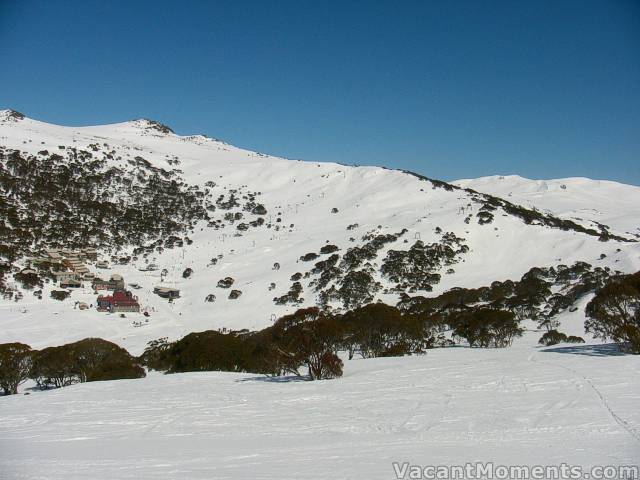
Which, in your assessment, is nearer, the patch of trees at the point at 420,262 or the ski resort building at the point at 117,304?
the ski resort building at the point at 117,304

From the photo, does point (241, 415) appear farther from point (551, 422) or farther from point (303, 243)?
point (303, 243)

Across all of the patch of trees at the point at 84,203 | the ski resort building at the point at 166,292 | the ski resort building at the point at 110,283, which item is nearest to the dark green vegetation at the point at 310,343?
the ski resort building at the point at 166,292

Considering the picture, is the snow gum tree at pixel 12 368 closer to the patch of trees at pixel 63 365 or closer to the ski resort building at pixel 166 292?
the patch of trees at pixel 63 365

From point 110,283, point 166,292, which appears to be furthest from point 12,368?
point 110,283

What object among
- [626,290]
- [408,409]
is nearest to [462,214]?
[626,290]

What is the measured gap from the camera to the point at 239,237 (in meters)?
94.2

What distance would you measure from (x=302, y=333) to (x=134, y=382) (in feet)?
28.2

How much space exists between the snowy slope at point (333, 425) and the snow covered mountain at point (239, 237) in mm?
31516

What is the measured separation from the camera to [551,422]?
10.5 m

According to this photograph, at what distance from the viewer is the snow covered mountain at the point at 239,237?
59656 millimetres

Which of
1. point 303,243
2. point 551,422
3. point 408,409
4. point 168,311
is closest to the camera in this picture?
point 551,422

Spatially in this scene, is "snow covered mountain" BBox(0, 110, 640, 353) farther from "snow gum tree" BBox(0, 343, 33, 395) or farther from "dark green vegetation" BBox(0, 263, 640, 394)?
"snow gum tree" BBox(0, 343, 33, 395)

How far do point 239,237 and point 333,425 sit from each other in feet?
278

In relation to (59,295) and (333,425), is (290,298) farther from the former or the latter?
(333,425)
